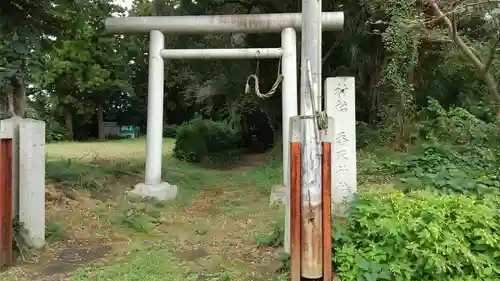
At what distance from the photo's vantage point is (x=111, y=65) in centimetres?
2522

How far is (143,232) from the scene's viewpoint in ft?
19.5

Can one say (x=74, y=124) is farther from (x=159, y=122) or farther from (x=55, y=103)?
(x=159, y=122)

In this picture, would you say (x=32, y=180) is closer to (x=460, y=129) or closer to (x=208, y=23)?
(x=208, y=23)

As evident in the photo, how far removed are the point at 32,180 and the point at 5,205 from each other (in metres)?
0.52

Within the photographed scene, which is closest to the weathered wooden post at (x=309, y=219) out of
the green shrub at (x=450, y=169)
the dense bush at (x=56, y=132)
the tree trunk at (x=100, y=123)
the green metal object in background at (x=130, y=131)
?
the green shrub at (x=450, y=169)

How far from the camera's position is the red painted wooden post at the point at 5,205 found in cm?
441

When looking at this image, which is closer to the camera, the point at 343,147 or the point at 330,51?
the point at 343,147

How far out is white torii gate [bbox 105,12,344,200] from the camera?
25.1 feet

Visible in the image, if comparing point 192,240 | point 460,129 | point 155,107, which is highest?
point 155,107

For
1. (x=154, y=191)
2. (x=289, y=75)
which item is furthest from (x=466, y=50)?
(x=154, y=191)

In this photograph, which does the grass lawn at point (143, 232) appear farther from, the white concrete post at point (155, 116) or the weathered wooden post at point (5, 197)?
the white concrete post at point (155, 116)

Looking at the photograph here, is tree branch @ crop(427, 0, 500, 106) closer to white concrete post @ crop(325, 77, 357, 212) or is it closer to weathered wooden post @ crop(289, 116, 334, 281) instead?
white concrete post @ crop(325, 77, 357, 212)

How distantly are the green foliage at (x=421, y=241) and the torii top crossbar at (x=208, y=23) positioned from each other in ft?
15.4

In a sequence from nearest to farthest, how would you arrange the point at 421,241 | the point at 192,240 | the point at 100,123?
the point at 421,241
the point at 192,240
the point at 100,123
